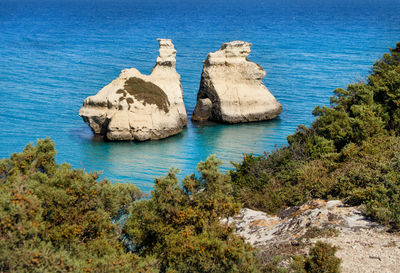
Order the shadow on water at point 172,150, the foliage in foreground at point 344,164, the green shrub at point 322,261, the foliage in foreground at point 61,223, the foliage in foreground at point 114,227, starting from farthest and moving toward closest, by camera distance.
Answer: the shadow on water at point 172,150 < the foliage in foreground at point 344,164 < the green shrub at point 322,261 < the foliage in foreground at point 114,227 < the foliage in foreground at point 61,223

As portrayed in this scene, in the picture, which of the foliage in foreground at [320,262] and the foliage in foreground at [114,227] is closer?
the foliage in foreground at [114,227]

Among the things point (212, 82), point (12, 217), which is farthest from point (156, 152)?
point (12, 217)

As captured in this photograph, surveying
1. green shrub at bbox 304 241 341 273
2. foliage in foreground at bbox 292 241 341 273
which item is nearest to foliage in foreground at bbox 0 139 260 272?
foliage in foreground at bbox 292 241 341 273

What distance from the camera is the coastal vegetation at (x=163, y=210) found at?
9984 mm

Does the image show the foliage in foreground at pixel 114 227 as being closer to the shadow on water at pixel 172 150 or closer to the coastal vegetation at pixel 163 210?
the coastal vegetation at pixel 163 210

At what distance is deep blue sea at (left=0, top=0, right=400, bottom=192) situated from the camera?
105 feet

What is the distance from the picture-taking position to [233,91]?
126 ft

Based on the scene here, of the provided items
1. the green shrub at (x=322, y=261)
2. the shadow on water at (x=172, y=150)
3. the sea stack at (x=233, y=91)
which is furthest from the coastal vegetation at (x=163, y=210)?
the sea stack at (x=233, y=91)

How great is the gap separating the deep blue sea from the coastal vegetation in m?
11.5

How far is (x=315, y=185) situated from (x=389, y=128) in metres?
7.66

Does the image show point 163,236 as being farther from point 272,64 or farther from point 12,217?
point 272,64

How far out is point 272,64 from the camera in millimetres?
59688

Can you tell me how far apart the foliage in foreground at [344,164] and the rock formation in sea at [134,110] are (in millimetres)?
13023

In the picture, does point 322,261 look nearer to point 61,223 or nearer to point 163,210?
point 163,210
